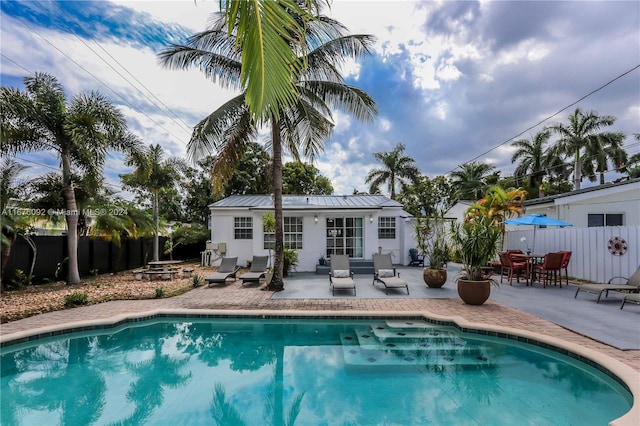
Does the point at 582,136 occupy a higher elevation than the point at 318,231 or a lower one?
higher

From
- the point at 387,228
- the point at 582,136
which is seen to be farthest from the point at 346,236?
the point at 582,136

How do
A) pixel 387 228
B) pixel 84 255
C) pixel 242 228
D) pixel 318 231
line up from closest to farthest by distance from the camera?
pixel 84 255 < pixel 318 231 < pixel 387 228 < pixel 242 228

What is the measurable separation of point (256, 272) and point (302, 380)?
305 inches

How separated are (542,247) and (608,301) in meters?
5.38

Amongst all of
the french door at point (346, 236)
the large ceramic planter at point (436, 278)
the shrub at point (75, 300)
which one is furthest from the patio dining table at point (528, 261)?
the shrub at point (75, 300)

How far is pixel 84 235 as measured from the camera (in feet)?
44.7

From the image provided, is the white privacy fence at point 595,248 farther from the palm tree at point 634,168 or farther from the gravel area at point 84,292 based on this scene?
the palm tree at point 634,168

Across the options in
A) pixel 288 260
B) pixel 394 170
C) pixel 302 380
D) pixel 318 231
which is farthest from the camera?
pixel 394 170

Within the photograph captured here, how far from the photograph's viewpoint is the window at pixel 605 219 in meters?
14.4

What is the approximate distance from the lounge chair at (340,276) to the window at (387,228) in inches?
213

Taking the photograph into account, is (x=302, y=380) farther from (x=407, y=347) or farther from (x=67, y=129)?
(x=67, y=129)

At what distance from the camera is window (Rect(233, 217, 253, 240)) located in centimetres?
1767

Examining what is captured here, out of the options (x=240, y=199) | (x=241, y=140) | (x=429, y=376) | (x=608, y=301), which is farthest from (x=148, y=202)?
(x=608, y=301)

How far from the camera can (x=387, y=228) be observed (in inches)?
675
